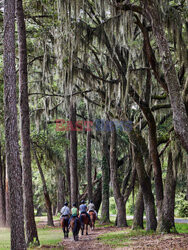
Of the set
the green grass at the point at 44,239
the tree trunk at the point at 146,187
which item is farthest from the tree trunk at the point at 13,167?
the tree trunk at the point at 146,187

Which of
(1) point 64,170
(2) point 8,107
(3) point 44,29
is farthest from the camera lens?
(1) point 64,170

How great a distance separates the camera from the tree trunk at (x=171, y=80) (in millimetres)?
8422

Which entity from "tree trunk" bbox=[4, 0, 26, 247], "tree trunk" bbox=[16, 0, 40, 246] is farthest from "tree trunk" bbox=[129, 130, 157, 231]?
"tree trunk" bbox=[4, 0, 26, 247]

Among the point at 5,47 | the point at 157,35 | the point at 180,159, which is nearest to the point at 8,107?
the point at 5,47

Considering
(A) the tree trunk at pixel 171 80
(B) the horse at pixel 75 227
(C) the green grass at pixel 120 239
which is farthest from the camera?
(B) the horse at pixel 75 227

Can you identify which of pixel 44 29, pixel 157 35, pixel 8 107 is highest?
pixel 44 29

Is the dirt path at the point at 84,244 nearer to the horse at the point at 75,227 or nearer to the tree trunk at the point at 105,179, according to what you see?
the horse at the point at 75,227

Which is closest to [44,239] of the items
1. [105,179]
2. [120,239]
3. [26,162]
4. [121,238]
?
[121,238]

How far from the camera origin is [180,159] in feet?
40.3

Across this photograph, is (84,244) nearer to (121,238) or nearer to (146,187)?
(121,238)

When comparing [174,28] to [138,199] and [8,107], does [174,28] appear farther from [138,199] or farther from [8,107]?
[138,199]

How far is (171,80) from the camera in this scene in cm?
898

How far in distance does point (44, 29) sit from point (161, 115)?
667cm

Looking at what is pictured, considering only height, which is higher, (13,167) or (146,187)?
(13,167)
